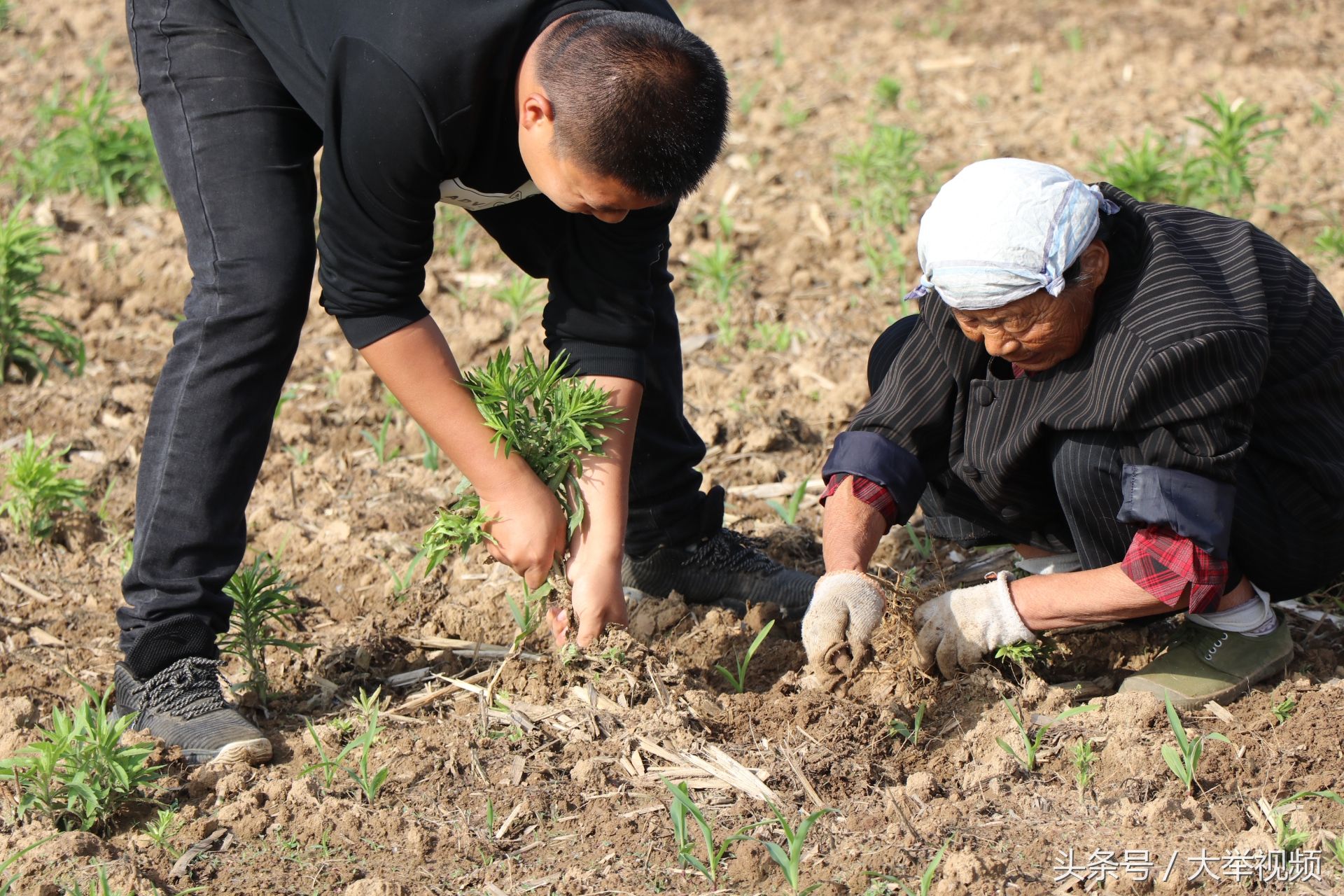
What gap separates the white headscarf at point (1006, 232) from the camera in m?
2.52

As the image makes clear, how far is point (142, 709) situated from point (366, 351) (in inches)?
38.4

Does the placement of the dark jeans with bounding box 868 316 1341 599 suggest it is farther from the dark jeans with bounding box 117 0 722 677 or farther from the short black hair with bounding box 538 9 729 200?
the dark jeans with bounding box 117 0 722 677

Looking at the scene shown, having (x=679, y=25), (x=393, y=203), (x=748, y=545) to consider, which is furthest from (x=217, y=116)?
(x=748, y=545)

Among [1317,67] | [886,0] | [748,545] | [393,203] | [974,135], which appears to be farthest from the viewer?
[886,0]

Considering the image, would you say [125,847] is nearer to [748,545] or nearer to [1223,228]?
[748,545]

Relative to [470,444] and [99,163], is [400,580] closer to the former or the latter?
[470,444]

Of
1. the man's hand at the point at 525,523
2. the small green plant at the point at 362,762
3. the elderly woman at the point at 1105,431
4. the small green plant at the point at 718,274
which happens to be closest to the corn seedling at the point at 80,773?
the small green plant at the point at 362,762

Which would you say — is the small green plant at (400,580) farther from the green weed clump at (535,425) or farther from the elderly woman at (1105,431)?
the elderly woman at (1105,431)

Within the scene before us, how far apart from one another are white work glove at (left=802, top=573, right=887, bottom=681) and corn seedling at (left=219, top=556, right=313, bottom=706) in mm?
1180

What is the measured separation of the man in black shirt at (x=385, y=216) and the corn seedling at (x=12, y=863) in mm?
361

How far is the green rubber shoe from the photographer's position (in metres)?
2.97

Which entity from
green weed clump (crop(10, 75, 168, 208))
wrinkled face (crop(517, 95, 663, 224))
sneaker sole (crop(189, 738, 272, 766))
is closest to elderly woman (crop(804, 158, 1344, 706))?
wrinkled face (crop(517, 95, 663, 224))

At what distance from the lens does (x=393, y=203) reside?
7.91 ft

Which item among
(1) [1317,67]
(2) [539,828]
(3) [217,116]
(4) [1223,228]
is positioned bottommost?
(1) [1317,67]
